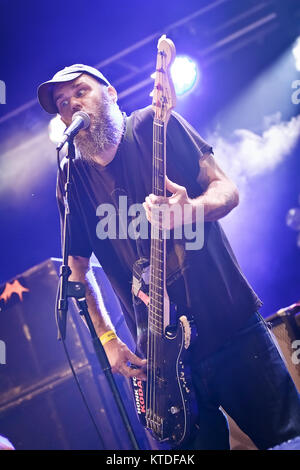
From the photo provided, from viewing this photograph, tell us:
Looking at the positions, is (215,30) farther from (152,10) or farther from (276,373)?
(276,373)

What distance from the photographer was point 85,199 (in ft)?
8.23

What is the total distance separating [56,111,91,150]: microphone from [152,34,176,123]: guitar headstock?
1.25 ft

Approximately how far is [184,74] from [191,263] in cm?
454

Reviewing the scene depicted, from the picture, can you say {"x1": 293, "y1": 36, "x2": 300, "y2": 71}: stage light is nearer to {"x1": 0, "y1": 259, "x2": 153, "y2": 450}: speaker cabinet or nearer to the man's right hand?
{"x1": 0, "y1": 259, "x2": 153, "y2": 450}: speaker cabinet

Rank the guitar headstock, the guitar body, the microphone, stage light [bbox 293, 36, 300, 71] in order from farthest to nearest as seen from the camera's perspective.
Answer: stage light [bbox 293, 36, 300, 71]
the guitar headstock
the microphone
the guitar body

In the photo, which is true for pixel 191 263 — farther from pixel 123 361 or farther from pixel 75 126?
pixel 75 126

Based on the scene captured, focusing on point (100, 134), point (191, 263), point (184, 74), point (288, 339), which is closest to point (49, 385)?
point (288, 339)

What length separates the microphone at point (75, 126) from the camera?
6.54 ft

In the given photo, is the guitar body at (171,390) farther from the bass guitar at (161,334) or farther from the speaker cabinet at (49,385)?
the speaker cabinet at (49,385)

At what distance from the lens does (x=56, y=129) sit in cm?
561

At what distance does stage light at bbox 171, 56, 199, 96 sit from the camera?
5.90 meters

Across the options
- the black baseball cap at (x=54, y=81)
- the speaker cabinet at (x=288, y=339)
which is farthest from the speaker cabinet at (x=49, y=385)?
the black baseball cap at (x=54, y=81)

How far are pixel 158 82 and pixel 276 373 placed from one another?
1.62 m

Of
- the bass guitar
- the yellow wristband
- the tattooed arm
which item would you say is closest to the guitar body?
the bass guitar
